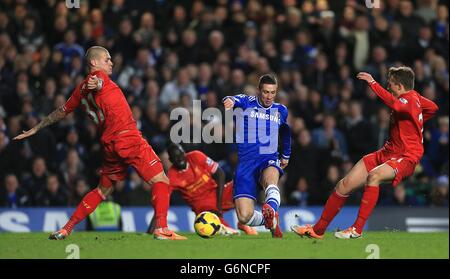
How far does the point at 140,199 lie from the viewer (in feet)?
59.5

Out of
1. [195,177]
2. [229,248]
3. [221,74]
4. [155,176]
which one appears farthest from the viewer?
[221,74]

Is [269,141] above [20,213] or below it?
above


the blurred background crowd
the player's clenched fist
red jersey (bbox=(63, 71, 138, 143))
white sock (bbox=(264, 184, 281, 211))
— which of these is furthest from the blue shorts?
the blurred background crowd

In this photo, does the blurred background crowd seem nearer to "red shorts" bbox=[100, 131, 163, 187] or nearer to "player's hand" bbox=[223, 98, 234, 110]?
"red shorts" bbox=[100, 131, 163, 187]

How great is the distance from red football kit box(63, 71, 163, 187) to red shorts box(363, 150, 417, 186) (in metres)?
2.53

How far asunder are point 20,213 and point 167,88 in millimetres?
3872

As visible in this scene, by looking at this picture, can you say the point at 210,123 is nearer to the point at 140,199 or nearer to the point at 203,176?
the point at 140,199

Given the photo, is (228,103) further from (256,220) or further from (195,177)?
(195,177)

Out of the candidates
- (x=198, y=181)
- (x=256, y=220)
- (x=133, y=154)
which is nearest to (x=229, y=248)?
(x=256, y=220)

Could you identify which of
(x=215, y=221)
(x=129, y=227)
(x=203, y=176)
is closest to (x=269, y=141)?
(x=215, y=221)

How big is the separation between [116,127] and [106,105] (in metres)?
0.29

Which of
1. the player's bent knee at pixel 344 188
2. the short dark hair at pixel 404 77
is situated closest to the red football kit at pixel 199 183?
the player's bent knee at pixel 344 188

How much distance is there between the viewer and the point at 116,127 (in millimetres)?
12492

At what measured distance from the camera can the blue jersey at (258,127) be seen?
12.8 metres
